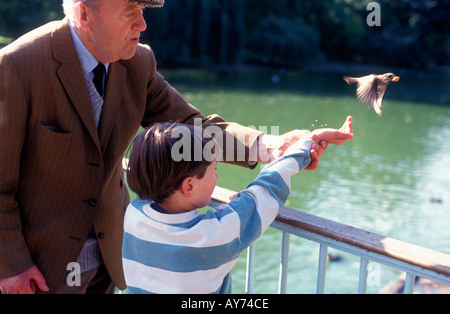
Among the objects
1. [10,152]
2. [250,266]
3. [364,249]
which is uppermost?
[10,152]

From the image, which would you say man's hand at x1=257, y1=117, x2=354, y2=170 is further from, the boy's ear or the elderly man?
the boy's ear

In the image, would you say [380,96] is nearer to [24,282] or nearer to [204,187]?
[204,187]

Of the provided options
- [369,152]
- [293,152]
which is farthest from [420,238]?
[293,152]

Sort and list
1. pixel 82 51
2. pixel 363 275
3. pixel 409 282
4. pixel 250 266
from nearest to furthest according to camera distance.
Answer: pixel 409 282, pixel 363 275, pixel 82 51, pixel 250 266

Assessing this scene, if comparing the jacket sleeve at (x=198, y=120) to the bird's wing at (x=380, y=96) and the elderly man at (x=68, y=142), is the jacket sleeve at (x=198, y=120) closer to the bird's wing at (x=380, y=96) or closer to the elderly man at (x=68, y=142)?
the elderly man at (x=68, y=142)

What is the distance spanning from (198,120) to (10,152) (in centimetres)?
70

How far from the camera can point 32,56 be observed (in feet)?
5.20

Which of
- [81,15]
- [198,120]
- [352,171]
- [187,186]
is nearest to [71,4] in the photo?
[81,15]

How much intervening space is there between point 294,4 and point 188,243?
111 feet

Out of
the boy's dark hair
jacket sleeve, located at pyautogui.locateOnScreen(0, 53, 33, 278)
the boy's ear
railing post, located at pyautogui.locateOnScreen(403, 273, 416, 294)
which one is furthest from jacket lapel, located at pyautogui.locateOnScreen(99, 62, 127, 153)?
railing post, located at pyautogui.locateOnScreen(403, 273, 416, 294)

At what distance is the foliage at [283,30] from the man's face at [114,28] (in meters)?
19.9

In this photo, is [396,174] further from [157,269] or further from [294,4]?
[294,4]

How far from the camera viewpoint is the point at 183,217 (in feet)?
4.42

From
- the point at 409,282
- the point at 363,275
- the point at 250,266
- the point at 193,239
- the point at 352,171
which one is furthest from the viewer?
the point at 352,171
